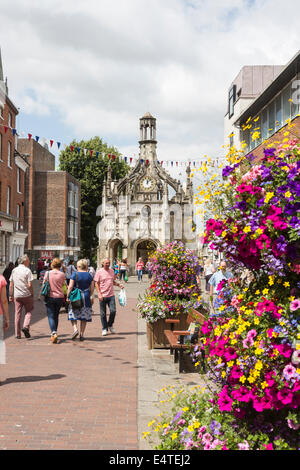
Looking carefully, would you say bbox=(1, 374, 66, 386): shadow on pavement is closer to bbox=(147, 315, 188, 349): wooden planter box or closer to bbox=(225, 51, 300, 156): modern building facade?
bbox=(147, 315, 188, 349): wooden planter box

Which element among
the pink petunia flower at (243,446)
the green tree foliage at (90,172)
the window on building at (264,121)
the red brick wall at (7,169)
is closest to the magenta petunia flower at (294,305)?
the pink petunia flower at (243,446)

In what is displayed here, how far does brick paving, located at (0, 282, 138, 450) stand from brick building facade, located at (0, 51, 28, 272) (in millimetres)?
22492

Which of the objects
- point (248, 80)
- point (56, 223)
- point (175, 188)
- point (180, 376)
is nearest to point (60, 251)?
point (56, 223)

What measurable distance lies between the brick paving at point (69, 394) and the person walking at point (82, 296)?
0.43 metres

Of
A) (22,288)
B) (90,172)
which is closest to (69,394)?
(22,288)

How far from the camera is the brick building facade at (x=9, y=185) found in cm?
3159

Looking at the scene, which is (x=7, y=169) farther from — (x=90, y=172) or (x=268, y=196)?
(x=268, y=196)

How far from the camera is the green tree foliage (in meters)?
61.2

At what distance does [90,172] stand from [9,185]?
29049 millimetres

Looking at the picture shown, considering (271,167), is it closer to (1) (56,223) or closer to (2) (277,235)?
(2) (277,235)

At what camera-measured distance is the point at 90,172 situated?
62.3 metres
